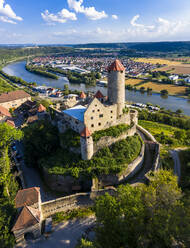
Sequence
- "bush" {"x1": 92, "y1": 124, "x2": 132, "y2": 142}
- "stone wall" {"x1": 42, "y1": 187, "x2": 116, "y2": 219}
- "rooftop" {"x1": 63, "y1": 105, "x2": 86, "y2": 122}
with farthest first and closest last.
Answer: "rooftop" {"x1": 63, "y1": 105, "x2": 86, "y2": 122} → "bush" {"x1": 92, "y1": 124, "x2": 132, "y2": 142} → "stone wall" {"x1": 42, "y1": 187, "x2": 116, "y2": 219}

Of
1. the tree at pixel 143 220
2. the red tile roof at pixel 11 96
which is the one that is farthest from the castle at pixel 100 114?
the red tile roof at pixel 11 96

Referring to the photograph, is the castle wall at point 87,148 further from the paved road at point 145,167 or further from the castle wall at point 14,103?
Result: the castle wall at point 14,103

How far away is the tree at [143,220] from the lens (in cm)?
1310

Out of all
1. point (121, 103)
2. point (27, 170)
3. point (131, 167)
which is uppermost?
point (121, 103)

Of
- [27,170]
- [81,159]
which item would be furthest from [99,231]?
[27,170]

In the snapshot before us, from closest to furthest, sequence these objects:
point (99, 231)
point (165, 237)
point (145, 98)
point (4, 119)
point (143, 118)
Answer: point (165, 237), point (99, 231), point (4, 119), point (143, 118), point (145, 98)

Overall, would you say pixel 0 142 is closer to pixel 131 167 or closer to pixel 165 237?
pixel 131 167

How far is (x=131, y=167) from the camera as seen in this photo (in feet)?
95.0

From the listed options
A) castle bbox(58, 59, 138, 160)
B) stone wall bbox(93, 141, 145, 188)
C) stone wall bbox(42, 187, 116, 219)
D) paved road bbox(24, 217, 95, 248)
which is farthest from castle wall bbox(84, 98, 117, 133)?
paved road bbox(24, 217, 95, 248)

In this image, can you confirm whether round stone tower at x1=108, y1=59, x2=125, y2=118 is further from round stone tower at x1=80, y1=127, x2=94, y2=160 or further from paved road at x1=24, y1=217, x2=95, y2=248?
paved road at x1=24, y1=217, x2=95, y2=248

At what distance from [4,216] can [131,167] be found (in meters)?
20.0

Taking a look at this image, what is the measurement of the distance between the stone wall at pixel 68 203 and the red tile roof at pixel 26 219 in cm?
278

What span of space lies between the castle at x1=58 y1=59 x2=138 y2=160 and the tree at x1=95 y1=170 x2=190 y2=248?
472 inches

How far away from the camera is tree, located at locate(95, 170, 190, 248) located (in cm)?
1310
